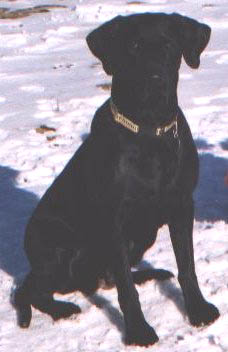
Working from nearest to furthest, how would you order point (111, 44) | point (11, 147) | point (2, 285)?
point (111, 44) < point (2, 285) < point (11, 147)

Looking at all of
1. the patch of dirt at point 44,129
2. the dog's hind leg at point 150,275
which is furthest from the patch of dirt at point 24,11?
the dog's hind leg at point 150,275

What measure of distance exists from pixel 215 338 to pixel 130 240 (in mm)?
723

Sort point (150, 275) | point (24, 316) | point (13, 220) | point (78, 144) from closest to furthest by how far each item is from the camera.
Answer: point (24, 316), point (150, 275), point (13, 220), point (78, 144)

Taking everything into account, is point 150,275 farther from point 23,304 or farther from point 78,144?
point 78,144

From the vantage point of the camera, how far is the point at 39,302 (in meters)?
4.57

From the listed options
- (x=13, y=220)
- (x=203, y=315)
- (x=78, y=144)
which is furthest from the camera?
(x=78, y=144)

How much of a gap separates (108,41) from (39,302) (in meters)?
1.56

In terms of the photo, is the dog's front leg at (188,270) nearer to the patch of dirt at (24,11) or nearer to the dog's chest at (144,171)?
the dog's chest at (144,171)

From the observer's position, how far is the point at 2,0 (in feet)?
47.5

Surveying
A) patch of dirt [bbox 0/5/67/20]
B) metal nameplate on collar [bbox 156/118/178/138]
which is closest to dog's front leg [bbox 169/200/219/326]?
metal nameplate on collar [bbox 156/118/178/138]

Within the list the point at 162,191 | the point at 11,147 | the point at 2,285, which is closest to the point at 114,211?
the point at 162,191

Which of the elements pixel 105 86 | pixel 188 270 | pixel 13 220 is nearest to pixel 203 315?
pixel 188 270

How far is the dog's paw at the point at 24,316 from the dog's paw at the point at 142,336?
612 mm

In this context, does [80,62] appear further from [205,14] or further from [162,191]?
[162,191]
